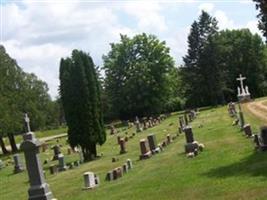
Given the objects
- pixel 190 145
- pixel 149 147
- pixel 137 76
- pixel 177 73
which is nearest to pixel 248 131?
pixel 190 145

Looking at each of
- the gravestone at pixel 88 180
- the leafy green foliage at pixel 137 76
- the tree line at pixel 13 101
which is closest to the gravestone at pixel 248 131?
the gravestone at pixel 88 180

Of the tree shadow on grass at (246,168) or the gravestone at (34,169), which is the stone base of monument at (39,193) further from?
the tree shadow on grass at (246,168)

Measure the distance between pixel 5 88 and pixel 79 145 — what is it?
24370 mm

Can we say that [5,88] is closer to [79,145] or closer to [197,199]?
[79,145]

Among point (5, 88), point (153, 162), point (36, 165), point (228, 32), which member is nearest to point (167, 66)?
point (228, 32)

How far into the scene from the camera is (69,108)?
3281cm

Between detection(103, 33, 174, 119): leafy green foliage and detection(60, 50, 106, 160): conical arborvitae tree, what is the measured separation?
44924mm

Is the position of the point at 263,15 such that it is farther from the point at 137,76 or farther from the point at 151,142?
the point at 137,76

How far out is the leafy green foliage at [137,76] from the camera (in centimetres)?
7906

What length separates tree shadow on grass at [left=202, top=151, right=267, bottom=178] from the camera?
17.0m

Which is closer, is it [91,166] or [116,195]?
[116,195]

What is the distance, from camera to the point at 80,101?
1287 inches

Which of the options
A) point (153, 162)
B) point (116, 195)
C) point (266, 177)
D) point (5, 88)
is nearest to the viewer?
point (266, 177)

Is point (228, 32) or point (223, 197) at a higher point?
point (228, 32)
